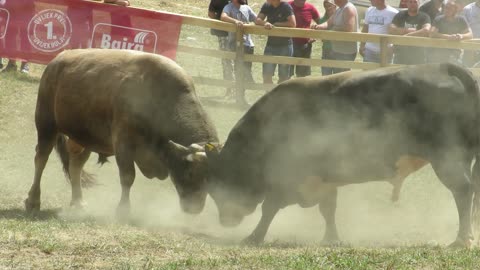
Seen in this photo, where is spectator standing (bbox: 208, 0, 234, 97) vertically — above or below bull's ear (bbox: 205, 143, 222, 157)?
below

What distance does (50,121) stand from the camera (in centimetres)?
1070

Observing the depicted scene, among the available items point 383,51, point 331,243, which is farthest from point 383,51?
point 331,243

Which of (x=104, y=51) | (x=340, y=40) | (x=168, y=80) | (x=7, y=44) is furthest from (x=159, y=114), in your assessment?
(x=7, y=44)

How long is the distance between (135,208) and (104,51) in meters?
1.75

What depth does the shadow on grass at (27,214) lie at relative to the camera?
9641 millimetres

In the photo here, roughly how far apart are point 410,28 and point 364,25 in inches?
37.7

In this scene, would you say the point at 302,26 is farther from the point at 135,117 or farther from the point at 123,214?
the point at 123,214

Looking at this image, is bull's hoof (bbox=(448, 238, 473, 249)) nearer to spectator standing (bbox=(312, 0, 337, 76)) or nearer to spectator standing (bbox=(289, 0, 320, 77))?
spectator standing (bbox=(312, 0, 337, 76))

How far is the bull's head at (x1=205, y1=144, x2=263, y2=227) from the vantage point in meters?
9.40

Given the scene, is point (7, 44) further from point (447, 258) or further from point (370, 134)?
point (447, 258)

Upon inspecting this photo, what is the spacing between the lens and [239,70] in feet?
52.5

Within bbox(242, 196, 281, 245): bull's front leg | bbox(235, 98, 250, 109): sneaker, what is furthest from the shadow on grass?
bbox(235, 98, 250, 109): sneaker

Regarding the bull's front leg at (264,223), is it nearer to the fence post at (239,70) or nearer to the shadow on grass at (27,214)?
the shadow on grass at (27,214)

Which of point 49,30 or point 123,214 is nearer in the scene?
point 123,214
